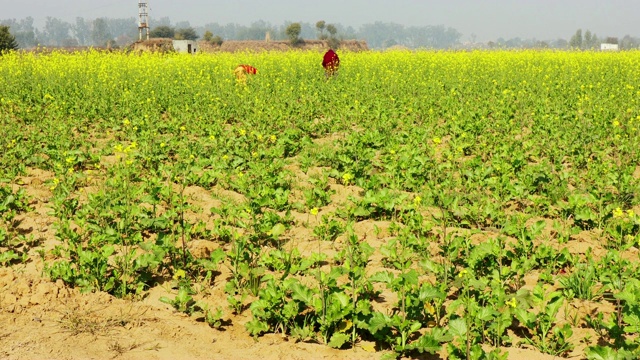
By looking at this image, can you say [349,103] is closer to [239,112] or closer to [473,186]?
[239,112]

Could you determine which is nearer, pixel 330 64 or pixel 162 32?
pixel 330 64

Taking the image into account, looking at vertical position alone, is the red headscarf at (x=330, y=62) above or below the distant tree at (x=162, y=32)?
below

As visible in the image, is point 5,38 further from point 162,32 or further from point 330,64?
point 162,32

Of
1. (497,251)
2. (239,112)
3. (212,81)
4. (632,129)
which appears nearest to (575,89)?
(632,129)

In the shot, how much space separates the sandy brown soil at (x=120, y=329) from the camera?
12.6ft

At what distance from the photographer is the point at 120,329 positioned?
13.5ft

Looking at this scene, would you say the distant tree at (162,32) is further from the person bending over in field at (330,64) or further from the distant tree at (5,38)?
the person bending over in field at (330,64)

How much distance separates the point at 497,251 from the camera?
482 cm

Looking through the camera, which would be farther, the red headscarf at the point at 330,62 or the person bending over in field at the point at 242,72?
the red headscarf at the point at 330,62

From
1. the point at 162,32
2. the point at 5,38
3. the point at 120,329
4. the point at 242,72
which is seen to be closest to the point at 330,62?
the point at 242,72

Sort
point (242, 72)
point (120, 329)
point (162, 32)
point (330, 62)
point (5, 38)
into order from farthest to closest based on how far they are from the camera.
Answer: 1. point (162, 32)
2. point (5, 38)
3. point (330, 62)
4. point (242, 72)
5. point (120, 329)

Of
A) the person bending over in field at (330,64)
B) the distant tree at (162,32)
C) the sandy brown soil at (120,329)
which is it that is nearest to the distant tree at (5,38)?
the person bending over in field at (330,64)

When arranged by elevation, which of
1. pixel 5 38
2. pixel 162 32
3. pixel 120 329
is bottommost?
pixel 120 329

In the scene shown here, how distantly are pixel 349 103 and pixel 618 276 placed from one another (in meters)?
9.30
